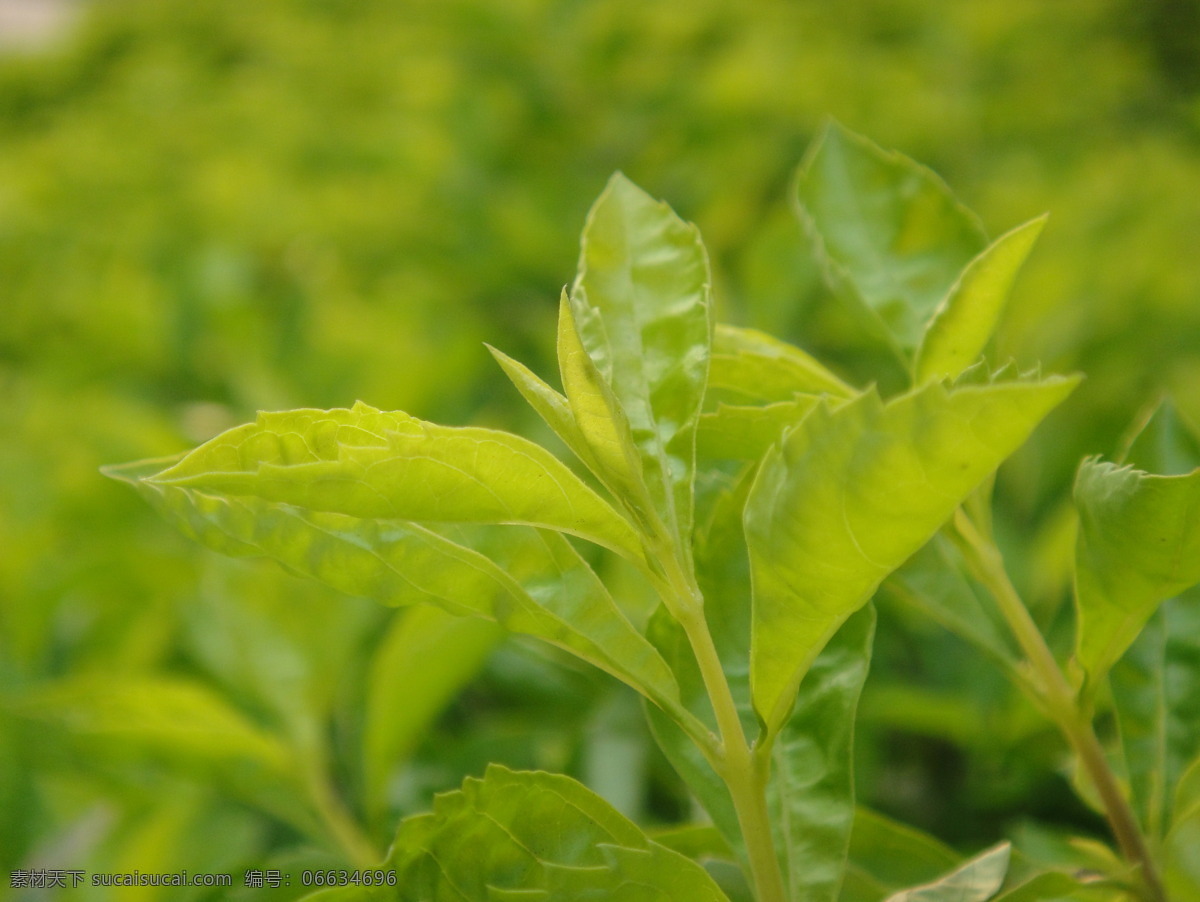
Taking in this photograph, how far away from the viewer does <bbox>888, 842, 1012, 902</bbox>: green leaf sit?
0.41 m

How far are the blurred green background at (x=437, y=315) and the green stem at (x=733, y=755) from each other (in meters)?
0.25

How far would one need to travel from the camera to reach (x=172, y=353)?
162cm

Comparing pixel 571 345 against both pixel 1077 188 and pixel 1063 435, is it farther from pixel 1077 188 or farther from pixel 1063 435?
pixel 1077 188

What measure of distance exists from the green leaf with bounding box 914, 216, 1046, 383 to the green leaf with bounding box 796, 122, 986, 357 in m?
0.06

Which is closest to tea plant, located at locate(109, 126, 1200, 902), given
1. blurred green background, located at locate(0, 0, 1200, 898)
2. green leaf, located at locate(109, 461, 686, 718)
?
green leaf, located at locate(109, 461, 686, 718)

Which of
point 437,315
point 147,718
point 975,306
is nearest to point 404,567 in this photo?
point 975,306

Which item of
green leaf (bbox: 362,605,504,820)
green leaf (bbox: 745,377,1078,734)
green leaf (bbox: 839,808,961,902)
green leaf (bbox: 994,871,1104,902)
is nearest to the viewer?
green leaf (bbox: 745,377,1078,734)

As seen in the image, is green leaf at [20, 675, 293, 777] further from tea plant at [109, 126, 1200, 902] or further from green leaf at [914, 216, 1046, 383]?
green leaf at [914, 216, 1046, 383]

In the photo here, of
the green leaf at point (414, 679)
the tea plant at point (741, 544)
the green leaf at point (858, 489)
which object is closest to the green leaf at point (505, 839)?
the tea plant at point (741, 544)

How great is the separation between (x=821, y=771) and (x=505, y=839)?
15 centimetres

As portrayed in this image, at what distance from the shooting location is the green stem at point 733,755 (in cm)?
43

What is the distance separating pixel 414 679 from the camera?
2.34ft

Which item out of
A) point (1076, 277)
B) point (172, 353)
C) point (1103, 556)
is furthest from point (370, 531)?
point (172, 353)

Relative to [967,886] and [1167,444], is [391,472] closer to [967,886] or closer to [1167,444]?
[967,886]
